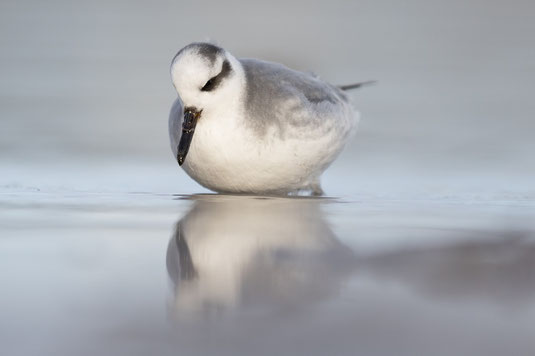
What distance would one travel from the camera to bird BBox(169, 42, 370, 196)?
4.27m

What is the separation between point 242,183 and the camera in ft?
14.7

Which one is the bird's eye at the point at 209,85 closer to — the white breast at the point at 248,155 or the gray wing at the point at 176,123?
the white breast at the point at 248,155

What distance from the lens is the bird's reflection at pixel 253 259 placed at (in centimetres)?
191

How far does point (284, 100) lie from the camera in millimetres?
4613

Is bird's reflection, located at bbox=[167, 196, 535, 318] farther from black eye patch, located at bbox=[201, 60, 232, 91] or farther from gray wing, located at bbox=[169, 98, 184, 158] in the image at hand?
gray wing, located at bbox=[169, 98, 184, 158]

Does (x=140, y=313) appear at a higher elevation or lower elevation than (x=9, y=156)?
higher

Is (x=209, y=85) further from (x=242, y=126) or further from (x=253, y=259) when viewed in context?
(x=253, y=259)

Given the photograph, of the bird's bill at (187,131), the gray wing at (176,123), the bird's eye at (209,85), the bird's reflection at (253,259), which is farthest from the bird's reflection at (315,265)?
the gray wing at (176,123)

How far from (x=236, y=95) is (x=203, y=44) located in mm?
343

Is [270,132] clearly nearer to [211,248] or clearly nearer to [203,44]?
[203,44]

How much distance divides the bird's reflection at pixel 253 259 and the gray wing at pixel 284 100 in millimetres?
1030

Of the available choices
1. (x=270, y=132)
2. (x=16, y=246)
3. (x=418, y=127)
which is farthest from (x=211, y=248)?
(x=418, y=127)

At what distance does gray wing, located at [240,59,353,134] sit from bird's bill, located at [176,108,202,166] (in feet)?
1.02

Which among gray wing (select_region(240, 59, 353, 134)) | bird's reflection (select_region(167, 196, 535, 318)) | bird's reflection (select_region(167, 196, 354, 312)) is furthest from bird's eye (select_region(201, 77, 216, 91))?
bird's reflection (select_region(167, 196, 535, 318))
